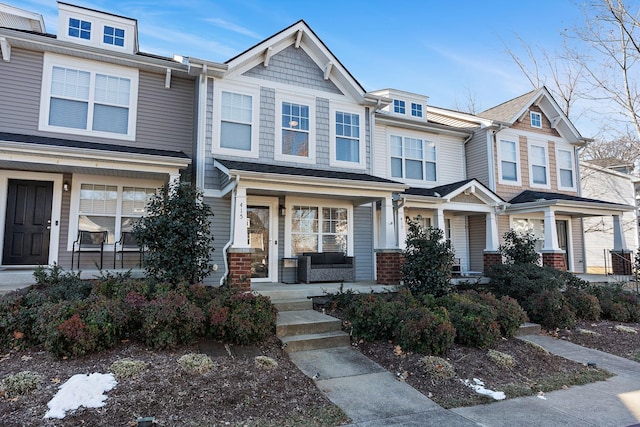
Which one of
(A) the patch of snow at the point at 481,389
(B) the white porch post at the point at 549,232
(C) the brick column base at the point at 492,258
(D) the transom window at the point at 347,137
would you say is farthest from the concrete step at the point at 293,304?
(B) the white porch post at the point at 549,232

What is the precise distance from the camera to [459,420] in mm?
3986

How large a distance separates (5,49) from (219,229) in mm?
5847

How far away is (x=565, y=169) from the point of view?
14.9 meters

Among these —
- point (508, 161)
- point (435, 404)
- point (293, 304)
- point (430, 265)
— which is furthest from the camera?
point (508, 161)

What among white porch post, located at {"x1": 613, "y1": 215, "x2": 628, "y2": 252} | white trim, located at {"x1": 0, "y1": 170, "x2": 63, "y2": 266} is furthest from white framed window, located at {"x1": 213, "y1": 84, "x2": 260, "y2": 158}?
white porch post, located at {"x1": 613, "y1": 215, "x2": 628, "y2": 252}

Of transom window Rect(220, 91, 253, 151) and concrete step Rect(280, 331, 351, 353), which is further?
transom window Rect(220, 91, 253, 151)

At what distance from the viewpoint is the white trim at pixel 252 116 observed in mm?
9273

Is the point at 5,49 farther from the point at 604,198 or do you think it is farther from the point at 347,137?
the point at 604,198

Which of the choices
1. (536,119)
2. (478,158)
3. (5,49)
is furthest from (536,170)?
(5,49)

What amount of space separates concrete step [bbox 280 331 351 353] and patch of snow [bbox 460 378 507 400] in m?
1.88

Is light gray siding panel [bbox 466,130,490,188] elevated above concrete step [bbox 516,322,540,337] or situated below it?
above

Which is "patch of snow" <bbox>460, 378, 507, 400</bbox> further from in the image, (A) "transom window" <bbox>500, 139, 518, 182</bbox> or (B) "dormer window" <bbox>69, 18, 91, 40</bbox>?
(B) "dormer window" <bbox>69, 18, 91, 40</bbox>

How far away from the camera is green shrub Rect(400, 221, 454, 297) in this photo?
26.8ft

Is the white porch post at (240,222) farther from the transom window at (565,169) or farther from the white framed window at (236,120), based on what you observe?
the transom window at (565,169)
